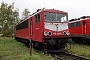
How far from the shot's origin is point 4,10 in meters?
53.8

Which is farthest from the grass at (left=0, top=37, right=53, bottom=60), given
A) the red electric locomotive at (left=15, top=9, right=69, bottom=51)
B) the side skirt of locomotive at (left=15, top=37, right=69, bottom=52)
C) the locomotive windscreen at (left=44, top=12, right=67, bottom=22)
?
the locomotive windscreen at (left=44, top=12, right=67, bottom=22)

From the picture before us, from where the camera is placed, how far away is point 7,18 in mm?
53688

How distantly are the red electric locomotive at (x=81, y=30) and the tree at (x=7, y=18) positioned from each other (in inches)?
1173

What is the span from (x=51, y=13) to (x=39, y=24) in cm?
124

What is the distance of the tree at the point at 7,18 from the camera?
5331cm

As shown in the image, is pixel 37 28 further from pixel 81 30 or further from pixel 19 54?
pixel 81 30

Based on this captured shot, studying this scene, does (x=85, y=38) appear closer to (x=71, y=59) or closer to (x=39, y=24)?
(x=39, y=24)

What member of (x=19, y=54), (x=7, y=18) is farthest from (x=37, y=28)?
(x=7, y=18)

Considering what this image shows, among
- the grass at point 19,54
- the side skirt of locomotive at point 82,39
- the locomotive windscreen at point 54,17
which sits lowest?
the grass at point 19,54

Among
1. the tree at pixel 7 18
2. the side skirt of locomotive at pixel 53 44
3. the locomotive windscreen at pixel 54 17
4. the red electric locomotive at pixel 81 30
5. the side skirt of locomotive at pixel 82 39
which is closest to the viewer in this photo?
the side skirt of locomotive at pixel 53 44

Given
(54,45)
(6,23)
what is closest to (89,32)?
(54,45)

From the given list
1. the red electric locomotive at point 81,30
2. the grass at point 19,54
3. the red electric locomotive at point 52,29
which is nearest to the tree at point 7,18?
the red electric locomotive at point 81,30

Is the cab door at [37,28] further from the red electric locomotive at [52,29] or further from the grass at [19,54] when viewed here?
the grass at [19,54]

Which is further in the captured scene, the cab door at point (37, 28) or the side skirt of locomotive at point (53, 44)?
the cab door at point (37, 28)
